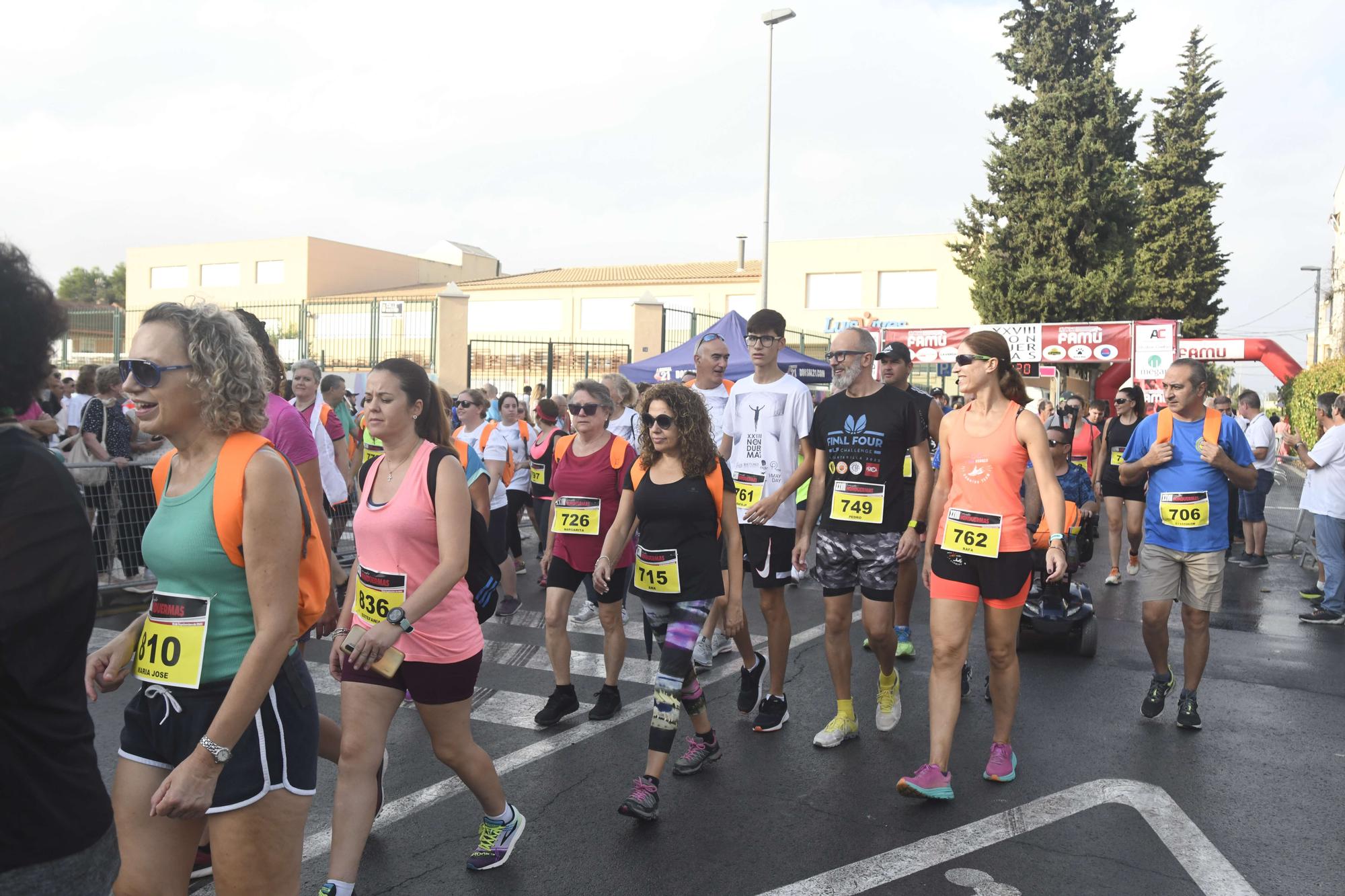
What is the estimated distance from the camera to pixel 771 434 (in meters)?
5.79

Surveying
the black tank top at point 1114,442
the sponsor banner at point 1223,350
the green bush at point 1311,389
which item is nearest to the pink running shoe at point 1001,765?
the black tank top at point 1114,442

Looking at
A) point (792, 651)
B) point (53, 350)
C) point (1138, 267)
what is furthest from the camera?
point (1138, 267)

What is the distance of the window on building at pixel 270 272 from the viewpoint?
176 ft

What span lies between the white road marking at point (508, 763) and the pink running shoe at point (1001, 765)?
5.50ft

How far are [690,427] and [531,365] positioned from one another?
20.9m

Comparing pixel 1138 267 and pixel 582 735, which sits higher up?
pixel 1138 267

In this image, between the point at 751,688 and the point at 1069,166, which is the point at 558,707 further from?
the point at 1069,166

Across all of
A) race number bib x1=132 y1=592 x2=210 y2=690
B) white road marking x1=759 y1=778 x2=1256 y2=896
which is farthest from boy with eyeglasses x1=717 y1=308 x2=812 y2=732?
race number bib x1=132 y1=592 x2=210 y2=690

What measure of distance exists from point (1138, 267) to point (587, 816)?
3853 cm

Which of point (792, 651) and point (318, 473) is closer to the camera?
point (318, 473)

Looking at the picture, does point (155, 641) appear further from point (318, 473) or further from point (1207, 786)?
point (1207, 786)

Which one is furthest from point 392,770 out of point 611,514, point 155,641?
point 155,641

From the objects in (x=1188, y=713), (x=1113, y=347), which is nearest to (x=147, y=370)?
(x=1188, y=713)

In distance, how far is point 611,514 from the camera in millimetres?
5871
